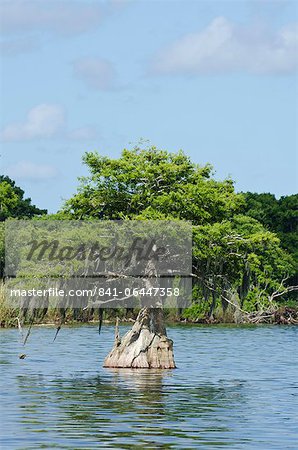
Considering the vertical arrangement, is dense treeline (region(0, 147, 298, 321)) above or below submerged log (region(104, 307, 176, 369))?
above

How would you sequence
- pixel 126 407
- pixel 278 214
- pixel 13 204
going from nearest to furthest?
pixel 126 407 < pixel 13 204 < pixel 278 214

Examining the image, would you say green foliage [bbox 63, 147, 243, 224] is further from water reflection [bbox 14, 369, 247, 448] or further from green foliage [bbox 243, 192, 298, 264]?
green foliage [bbox 243, 192, 298, 264]

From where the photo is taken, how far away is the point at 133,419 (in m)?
32.7

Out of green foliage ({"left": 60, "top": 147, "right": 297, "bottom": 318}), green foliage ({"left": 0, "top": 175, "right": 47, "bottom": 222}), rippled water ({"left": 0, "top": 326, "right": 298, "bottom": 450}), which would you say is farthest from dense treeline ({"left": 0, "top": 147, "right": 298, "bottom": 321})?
green foliage ({"left": 0, "top": 175, "right": 47, "bottom": 222})

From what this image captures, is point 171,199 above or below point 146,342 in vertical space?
above

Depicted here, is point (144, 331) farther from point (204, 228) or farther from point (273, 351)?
point (273, 351)

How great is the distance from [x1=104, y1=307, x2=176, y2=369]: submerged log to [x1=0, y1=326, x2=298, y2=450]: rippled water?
2.41 feet

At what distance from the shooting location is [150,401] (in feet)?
123

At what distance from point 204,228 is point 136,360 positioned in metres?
5.60

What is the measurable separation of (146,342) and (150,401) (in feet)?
32.8

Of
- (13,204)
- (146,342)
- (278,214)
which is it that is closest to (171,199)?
(146,342)

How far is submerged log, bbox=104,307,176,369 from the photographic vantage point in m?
47.3

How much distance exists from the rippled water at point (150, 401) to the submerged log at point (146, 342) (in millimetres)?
733

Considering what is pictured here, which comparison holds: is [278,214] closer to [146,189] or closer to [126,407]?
[146,189]
